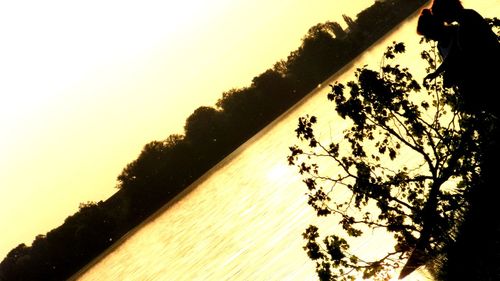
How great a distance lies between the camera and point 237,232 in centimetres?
4309

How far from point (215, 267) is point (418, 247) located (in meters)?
26.5

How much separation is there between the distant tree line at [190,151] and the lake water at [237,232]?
252 inches

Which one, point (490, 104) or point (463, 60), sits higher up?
point (463, 60)

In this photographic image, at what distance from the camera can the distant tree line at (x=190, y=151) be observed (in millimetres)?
84562

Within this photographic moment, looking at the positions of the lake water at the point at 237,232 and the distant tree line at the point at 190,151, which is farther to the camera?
the distant tree line at the point at 190,151

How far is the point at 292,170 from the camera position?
2349 inches

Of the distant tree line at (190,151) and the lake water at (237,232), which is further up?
the distant tree line at (190,151)

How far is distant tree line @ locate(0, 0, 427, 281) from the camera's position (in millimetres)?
Result: 84562

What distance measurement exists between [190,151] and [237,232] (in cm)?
6708

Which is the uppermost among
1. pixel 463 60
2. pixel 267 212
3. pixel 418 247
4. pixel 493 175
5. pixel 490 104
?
pixel 463 60

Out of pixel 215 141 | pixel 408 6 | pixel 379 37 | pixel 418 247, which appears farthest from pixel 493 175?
pixel 408 6

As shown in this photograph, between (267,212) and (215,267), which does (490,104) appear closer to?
(215,267)

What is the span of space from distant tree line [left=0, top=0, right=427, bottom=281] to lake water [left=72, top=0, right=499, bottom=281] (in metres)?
6.41

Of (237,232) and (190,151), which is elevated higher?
(190,151)
